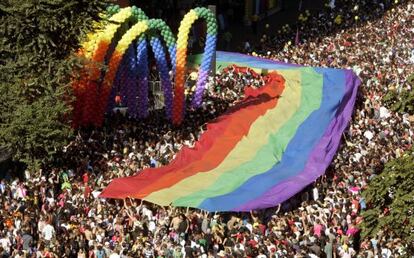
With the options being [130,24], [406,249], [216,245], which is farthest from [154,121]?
[406,249]

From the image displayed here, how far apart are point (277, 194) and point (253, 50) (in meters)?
18.3

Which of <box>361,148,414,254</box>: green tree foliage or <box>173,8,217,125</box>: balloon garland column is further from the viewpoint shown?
<box>173,8,217,125</box>: balloon garland column

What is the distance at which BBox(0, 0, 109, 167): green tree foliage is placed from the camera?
74.7 ft

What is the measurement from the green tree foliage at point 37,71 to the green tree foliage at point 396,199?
13.0m

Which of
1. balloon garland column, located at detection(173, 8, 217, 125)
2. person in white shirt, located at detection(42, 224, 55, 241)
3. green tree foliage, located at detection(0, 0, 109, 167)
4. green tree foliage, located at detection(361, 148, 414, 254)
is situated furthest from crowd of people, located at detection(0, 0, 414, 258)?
green tree foliage, located at detection(361, 148, 414, 254)

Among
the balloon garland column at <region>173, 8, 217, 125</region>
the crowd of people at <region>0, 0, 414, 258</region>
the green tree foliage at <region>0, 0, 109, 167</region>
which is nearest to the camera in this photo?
the crowd of people at <region>0, 0, 414, 258</region>

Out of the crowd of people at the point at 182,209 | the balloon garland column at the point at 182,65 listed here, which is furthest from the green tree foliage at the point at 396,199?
the balloon garland column at the point at 182,65

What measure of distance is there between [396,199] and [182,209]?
996 cm

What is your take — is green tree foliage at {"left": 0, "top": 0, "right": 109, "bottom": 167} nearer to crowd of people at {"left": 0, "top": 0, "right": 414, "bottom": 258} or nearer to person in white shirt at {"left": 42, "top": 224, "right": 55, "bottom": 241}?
crowd of people at {"left": 0, "top": 0, "right": 414, "bottom": 258}

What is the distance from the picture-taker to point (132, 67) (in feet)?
86.8

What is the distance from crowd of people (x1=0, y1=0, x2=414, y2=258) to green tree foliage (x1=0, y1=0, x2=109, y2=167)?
97cm

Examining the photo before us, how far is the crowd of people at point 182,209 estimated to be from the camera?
18.2 metres

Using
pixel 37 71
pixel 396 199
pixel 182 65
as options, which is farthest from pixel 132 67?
pixel 396 199

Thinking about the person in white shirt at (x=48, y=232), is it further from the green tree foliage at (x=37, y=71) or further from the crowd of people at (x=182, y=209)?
the green tree foliage at (x=37, y=71)
